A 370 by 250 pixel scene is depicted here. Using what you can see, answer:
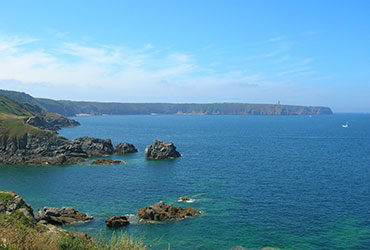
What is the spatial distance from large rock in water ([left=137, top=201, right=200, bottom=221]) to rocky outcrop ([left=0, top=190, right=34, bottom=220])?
59.0 feet

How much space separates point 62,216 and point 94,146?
74.3 m

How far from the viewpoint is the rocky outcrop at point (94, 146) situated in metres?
122

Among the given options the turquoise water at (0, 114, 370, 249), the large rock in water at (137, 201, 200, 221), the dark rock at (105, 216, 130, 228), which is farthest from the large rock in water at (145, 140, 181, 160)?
the dark rock at (105, 216, 130, 228)

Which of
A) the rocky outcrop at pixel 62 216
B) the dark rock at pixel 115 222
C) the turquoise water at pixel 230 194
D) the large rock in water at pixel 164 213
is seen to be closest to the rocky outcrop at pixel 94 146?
the turquoise water at pixel 230 194

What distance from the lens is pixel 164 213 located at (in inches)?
2089

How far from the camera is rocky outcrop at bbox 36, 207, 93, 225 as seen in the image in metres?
50.3

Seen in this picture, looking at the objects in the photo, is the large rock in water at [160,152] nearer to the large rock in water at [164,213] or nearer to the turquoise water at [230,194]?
the turquoise water at [230,194]

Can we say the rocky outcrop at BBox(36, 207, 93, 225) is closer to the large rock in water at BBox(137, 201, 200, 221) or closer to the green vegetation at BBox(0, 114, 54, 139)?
the large rock in water at BBox(137, 201, 200, 221)

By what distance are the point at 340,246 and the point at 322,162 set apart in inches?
2525

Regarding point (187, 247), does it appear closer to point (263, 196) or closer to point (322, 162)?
point (263, 196)

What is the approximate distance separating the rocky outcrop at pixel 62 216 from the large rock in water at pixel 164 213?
29.5 feet

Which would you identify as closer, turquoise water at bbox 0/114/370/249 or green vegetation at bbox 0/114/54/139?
turquoise water at bbox 0/114/370/249

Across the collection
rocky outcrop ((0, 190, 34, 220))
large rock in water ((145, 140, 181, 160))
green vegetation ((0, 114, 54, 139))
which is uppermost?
green vegetation ((0, 114, 54, 139))

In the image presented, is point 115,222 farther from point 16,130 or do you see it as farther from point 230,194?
point 16,130
